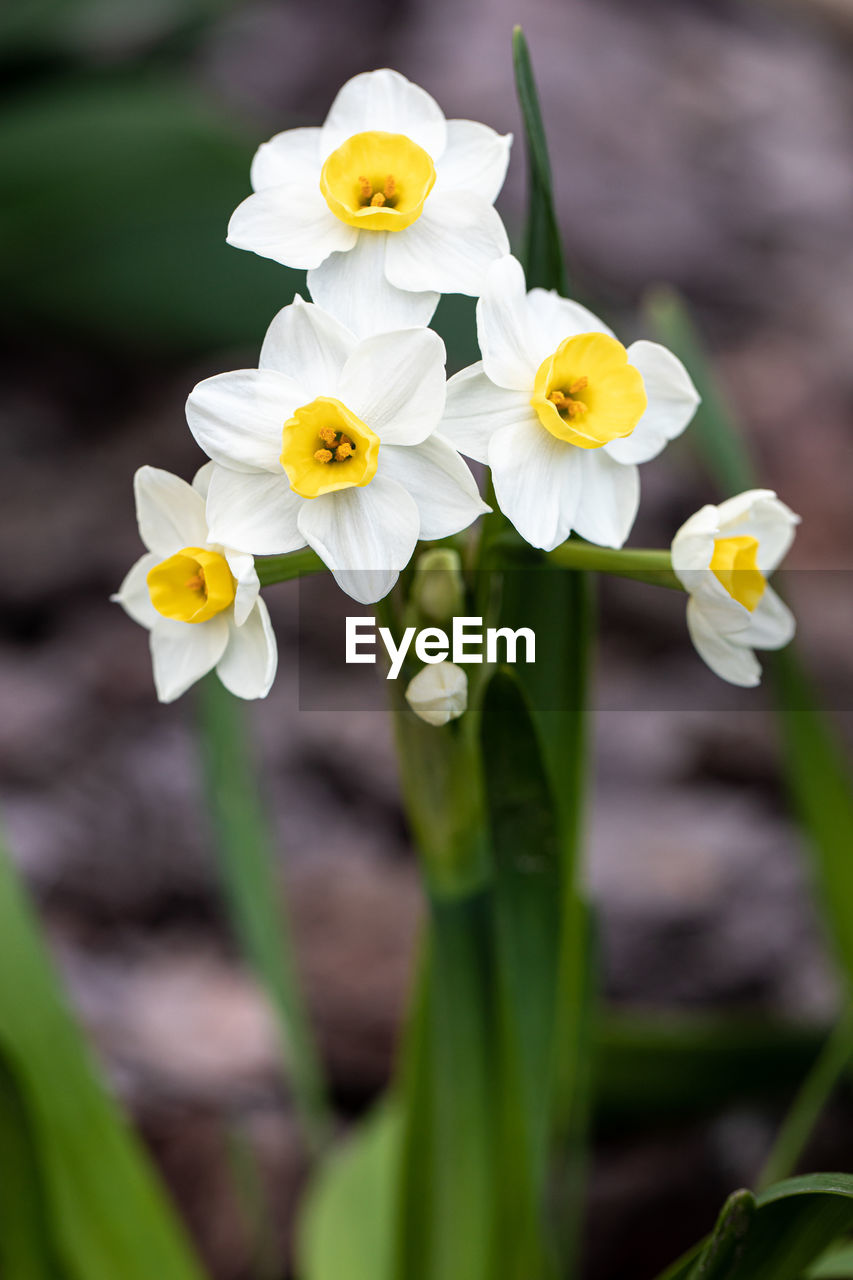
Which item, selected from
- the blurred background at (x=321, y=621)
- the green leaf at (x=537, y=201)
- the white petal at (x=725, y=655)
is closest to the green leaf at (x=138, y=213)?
the blurred background at (x=321, y=621)

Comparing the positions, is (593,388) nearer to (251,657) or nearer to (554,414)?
(554,414)

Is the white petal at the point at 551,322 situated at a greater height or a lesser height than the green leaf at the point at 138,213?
lesser

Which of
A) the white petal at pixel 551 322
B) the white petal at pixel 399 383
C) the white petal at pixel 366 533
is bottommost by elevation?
the white petal at pixel 366 533

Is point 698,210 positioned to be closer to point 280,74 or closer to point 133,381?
point 280,74

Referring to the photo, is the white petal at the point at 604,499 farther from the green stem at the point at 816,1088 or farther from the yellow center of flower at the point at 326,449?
the green stem at the point at 816,1088

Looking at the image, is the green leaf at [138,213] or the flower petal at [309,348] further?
the green leaf at [138,213]

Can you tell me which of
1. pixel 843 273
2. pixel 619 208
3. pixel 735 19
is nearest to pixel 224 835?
pixel 619 208

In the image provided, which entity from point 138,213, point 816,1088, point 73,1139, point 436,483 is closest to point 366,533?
point 436,483

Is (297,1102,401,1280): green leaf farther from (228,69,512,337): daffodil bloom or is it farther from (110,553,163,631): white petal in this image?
(228,69,512,337): daffodil bloom
